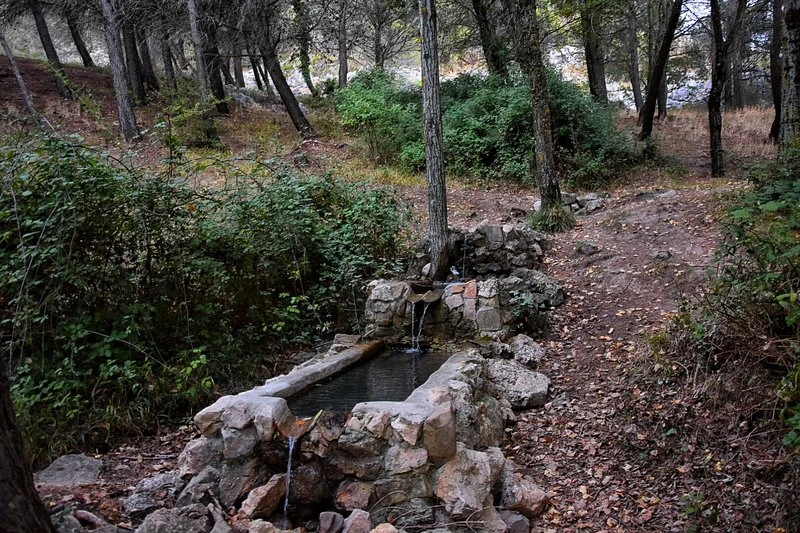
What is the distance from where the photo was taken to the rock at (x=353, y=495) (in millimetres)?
3818

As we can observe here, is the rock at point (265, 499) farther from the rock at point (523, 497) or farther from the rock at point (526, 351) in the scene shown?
the rock at point (526, 351)

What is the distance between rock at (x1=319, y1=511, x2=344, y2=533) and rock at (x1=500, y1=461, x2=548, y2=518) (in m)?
1.18

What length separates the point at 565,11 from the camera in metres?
14.5

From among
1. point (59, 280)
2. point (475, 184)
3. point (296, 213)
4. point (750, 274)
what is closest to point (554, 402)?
point (750, 274)

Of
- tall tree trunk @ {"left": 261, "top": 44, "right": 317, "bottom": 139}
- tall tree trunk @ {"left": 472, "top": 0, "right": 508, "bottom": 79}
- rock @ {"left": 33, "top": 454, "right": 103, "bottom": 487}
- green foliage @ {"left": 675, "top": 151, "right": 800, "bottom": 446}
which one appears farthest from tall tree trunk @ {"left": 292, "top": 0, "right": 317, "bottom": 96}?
green foliage @ {"left": 675, "top": 151, "right": 800, "bottom": 446}

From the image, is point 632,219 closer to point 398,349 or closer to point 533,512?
point 398,349

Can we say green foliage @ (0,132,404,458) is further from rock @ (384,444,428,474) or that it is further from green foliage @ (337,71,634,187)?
green foliage @ (337,71,634,187)

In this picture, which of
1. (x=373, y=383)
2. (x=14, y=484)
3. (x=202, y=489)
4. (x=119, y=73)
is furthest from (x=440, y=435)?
(x=119, y=73)

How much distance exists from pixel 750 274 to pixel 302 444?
3.66m

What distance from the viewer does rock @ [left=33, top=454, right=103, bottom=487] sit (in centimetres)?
412

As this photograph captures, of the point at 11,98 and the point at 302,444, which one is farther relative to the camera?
the point at 11,98

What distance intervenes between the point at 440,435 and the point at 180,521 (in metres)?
1.73

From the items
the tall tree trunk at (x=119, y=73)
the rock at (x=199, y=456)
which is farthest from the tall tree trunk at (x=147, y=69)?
the rock at (x=199, y=456)

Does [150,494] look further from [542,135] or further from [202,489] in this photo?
[542,135]
